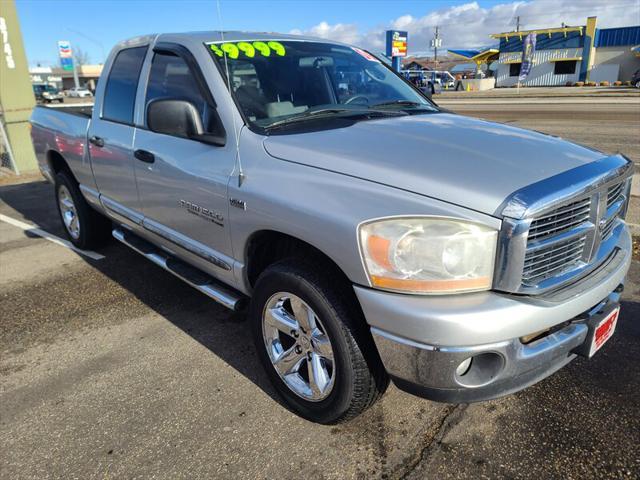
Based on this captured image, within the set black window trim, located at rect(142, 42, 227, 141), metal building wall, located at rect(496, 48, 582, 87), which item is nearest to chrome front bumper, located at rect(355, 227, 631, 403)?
black window trim, located at rect(142, 42, 227, 141)

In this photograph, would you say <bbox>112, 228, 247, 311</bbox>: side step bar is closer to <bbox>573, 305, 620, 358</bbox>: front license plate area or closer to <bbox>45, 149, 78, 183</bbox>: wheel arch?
<bbox>45, 149, 78, 183</bbox>: wheel arch

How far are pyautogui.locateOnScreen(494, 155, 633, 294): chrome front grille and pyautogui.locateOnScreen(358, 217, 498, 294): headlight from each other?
74mm

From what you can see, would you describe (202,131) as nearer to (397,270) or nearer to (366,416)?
(397,270)

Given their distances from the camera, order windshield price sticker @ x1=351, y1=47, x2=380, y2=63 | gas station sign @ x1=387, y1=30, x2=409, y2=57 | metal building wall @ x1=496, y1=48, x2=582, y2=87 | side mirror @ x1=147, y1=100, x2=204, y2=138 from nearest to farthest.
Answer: side mirror @ x1=147, y1=100, x2=204, y2=138
windshield price sticker @ x1=351, y1=47, x2=380, y2=63
gas station sign @ x1=387, y1=30, x2=409, y2=57
metal building wall @ x1=496, y1=48, x2=582, y2=87

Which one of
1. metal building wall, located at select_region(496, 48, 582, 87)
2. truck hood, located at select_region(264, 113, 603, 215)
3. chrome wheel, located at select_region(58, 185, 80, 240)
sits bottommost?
metal building wall, located at select_region(496, 48, 582, 87)

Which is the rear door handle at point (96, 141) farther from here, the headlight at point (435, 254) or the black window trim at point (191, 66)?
the headlight at point (435, 254)

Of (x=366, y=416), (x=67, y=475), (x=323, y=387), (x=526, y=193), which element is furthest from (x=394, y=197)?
(x=67, y=475)

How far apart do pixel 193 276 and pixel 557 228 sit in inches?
87.1

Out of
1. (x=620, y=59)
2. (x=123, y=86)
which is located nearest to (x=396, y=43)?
(x=620, y=59)

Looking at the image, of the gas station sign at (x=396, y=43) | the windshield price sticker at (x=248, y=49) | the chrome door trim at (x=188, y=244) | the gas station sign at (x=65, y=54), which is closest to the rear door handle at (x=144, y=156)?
the chrome door trim at (x=188, y=244)

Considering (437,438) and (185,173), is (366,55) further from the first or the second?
(437,438)

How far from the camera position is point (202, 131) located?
9.11 feet

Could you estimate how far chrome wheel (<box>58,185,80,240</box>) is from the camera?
16.9 ft

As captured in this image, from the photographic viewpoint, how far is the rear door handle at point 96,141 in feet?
13.0
